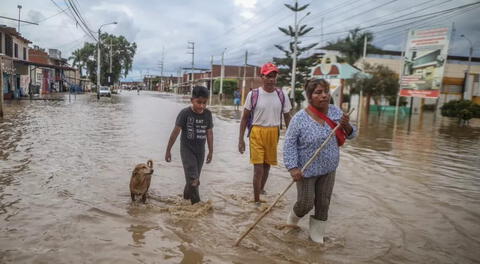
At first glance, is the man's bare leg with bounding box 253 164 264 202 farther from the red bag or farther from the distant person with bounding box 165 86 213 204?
the red bag

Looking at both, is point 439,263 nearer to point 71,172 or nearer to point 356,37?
point 71,172

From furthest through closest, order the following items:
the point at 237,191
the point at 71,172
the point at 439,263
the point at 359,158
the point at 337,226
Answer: the point at 359,158, the point at 71,172, the point at 237,191, the point at 337,226, the point at 439,263

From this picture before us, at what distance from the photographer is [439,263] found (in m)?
3.73

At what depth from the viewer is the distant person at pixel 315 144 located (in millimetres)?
3686

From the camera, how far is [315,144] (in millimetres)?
3695

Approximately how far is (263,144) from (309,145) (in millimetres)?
1411

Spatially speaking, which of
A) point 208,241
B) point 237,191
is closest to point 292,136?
point 208,241

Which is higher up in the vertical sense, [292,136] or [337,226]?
[292,136]

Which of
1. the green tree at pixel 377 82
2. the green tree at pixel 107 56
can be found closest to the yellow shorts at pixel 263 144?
the green tree at pixel 377 82

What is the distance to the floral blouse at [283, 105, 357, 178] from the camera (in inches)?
145

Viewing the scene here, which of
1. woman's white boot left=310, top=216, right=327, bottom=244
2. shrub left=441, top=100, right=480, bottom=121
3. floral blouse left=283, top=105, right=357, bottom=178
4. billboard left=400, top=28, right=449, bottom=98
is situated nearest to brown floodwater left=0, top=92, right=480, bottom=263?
woman's white boot left=310, top=216, right=327, bottom=244

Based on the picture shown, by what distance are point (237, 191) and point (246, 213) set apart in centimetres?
110

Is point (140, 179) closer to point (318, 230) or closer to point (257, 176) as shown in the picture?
point (257, 176)

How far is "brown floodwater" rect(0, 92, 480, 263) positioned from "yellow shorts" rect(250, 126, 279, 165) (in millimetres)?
676
